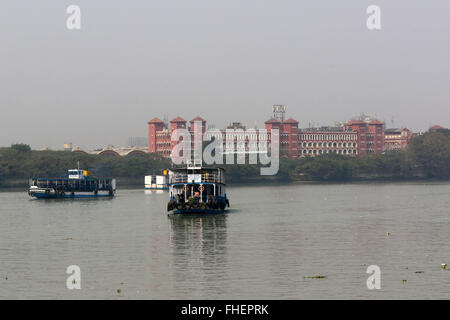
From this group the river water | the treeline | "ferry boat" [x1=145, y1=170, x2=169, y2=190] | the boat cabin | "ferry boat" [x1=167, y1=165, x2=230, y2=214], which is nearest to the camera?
the river water

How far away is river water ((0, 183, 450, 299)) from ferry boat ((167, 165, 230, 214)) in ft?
4.73

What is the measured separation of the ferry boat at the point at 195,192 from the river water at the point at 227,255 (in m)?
1.44

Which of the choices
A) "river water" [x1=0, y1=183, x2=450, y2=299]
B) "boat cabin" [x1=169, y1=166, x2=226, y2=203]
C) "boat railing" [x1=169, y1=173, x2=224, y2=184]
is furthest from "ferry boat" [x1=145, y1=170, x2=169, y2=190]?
"river water" [x1=0, y1=183, x2=450, y2=299]

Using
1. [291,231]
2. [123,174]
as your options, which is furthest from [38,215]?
[123,174]

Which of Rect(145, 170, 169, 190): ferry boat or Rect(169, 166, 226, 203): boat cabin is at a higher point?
Rect(169, 166, 226, 203): boat cabin

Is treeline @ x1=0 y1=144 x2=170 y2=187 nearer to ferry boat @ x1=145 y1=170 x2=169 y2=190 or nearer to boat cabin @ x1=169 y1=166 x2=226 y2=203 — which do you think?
ferry boat @ x1=145 y1=170 x2=169 y2=190

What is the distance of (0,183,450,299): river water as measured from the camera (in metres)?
32.7

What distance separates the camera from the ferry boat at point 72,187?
378 feet

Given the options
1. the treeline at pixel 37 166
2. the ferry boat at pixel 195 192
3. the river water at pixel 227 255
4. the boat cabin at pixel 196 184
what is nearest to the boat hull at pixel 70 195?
Result: the river water at pixel 227 255

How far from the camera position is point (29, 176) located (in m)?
174

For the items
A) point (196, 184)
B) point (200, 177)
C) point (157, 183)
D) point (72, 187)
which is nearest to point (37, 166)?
point (157, 183)

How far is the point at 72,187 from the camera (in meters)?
118

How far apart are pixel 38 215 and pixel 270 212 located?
25.0 metres
